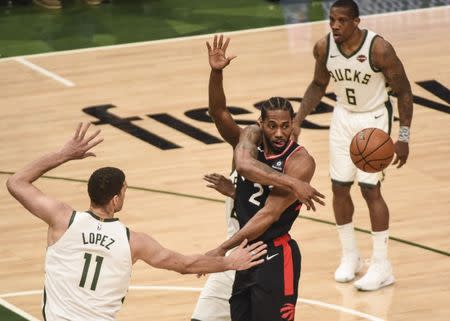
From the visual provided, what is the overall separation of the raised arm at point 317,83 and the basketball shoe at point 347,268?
1193 millimetres

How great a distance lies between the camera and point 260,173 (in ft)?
25.6

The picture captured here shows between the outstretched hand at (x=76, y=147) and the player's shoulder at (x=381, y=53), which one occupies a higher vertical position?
the outstretched hand at (x=76, y=147)

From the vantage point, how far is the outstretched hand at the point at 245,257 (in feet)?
24.1

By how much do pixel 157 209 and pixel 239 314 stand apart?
13.6 ft

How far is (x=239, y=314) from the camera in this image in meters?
8.02

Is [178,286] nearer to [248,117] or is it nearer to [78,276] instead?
[78,276]

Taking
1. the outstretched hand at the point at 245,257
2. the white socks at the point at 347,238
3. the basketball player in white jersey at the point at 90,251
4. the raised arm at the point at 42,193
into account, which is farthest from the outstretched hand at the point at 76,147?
the white socks at the point at 347,238

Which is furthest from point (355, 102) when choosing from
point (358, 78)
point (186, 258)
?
point (186, 258)

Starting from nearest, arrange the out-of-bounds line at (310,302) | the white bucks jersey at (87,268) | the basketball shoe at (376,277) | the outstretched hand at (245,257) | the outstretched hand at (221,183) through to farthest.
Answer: the white bucks jersey at (87,268), the outstretched hand at (245,257), the outstretched hand at (221,183), the out-of-bounds line at (310,302), the basketball shoe at (376,277)

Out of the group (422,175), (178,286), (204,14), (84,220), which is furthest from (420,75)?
(84,220)

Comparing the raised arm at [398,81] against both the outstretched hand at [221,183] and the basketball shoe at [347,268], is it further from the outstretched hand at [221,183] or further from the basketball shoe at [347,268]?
the outstretched hand at [221,183]

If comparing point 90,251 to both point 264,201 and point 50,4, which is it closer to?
point 264,201

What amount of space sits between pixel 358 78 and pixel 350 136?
18.7 inches

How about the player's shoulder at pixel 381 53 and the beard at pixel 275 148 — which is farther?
the player's shoulder at pixel 381 53
